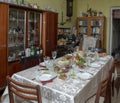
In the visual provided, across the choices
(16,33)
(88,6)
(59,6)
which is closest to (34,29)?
(16,33)

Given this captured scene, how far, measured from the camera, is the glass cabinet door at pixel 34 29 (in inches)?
167

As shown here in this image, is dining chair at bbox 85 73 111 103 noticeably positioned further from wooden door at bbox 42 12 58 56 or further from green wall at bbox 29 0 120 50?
green wall at bbox 29 0 120 50

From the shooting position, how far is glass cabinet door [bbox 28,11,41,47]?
4.23m

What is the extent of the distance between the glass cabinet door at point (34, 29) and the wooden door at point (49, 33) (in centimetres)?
18

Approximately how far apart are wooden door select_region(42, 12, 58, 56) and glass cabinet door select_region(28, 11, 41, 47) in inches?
7.0

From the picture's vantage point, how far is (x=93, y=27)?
6656 mm

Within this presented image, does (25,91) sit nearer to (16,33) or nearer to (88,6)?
(16,33)

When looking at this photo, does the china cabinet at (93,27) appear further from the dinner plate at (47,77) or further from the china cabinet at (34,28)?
the dinner plate at (47,77)

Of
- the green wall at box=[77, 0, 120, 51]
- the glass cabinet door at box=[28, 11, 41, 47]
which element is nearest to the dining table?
the glass cabinet door at box=[28, 11, 41, 47]

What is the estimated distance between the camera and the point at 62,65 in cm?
250

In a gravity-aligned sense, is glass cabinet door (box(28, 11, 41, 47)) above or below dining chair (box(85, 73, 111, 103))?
above

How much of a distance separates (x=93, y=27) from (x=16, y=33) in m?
3.58

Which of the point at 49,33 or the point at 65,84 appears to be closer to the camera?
the point at 65,84

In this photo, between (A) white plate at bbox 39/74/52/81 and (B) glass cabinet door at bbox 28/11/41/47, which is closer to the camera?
(A) white plate at bbox 39/74/52/81
